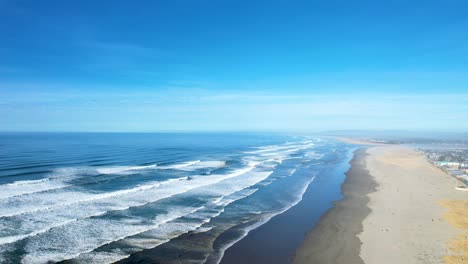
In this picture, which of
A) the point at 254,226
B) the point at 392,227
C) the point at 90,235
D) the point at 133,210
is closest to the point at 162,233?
the point at 90,235

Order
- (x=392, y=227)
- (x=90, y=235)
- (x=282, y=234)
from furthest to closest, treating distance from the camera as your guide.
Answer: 1. (x=392, y=227)
2. (x=282, y=234)
3. (x=90, y=235)

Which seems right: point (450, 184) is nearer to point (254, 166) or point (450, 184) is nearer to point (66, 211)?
point (254, 166)

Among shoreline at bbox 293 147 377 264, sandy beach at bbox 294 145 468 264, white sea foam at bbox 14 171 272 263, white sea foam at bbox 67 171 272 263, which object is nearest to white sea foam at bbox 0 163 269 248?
white sea foam at bbox 14 171 272 263

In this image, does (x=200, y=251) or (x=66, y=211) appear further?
(x=66, y=211)

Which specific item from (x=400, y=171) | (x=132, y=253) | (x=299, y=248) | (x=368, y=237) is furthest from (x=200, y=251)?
(x=400, y=171)

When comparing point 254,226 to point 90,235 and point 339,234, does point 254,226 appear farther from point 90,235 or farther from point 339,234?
point 90,235

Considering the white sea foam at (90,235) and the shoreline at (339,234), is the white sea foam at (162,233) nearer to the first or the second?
the white sea foam at (90,235)

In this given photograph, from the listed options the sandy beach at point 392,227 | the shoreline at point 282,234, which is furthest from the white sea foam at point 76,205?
the sandy beach at point 392,227

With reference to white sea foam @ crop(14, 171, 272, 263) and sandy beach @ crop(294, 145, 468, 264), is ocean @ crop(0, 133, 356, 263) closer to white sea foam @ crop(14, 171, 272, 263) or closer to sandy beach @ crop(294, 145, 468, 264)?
white sea foam @ crop(14, 171, 272, 263)
